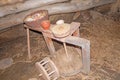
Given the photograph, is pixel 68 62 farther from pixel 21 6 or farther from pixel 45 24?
pixel 21 6

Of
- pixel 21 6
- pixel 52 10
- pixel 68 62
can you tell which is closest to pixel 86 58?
pixel 68 62

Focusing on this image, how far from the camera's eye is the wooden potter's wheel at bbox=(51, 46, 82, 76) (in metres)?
3.96

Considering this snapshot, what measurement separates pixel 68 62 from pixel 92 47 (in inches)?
39.4

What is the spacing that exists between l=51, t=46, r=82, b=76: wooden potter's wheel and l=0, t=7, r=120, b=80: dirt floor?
0.17 m

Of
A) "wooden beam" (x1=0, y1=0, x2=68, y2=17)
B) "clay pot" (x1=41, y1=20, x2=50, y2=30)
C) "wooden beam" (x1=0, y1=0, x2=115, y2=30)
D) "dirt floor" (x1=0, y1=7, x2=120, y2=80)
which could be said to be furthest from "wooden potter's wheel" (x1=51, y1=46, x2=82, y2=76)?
"wooden beam" (x1=0, y1=0, x2=68, y2=17)

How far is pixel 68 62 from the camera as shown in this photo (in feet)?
13.4

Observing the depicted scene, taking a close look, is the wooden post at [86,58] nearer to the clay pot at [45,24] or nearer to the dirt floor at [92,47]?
the dirt floor at [92,47]

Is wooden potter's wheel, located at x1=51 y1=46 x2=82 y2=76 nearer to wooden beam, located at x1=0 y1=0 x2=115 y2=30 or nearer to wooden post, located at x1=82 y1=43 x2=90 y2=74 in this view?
wooden post, located at x1=82 y1=43 x2=90 y2=74

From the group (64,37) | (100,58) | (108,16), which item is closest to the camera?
(64,37)

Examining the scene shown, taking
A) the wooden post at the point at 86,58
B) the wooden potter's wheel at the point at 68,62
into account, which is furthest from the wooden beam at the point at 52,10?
the wooden post at the point at 86,58

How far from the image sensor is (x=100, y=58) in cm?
433

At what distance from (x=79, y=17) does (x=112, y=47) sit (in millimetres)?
1946

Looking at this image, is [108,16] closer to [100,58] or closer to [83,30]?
[83,30]

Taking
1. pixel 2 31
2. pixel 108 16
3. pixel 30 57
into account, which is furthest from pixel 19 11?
pixel 108 16
